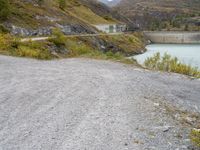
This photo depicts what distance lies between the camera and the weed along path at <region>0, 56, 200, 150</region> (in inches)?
384

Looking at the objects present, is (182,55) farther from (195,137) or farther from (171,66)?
(195,137)

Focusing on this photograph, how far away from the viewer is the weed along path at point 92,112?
384 inches

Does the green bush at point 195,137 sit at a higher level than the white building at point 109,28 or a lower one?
higher

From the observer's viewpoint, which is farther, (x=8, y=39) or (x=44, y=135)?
(x=8, y=39)

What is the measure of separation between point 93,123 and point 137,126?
1.19 m

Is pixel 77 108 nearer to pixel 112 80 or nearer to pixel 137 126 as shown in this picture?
pixel 137 126

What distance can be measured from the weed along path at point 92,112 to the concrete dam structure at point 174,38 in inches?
5526

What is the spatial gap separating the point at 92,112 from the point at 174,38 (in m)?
151

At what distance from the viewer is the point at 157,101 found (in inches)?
585

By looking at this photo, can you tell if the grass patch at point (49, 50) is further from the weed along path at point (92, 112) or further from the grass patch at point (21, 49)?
the weed along path at point (92, 112)

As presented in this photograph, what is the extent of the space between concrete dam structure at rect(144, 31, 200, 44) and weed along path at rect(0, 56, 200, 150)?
140 metres

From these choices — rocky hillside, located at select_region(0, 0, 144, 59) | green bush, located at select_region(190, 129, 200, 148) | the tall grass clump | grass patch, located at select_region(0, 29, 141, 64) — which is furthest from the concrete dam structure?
green bush, located at select_region(190, 129, 200, 148)

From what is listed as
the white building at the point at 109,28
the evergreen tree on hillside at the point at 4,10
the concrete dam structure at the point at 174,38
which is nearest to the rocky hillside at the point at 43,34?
the evergreen tree on hillside at the point at 4,10

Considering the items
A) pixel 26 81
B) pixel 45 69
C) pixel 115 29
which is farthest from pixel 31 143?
pixel 115 29
